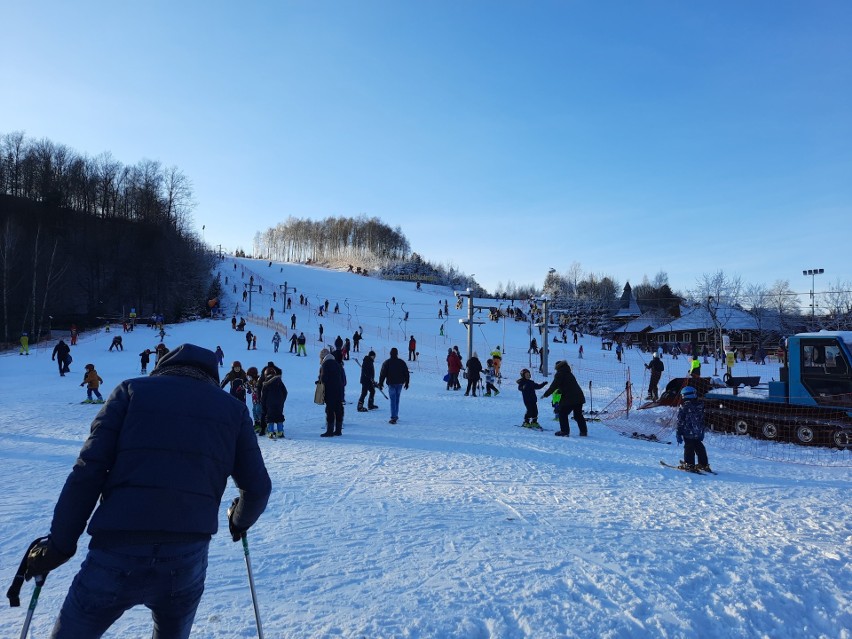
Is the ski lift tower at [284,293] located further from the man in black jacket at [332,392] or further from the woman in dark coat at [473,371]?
the man in black jacket at [332,392]

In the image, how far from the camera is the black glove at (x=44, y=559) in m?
2.19

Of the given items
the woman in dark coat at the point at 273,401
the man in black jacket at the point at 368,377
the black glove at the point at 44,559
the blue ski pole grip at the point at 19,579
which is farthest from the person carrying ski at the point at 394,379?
the black glove at the point at 44,559

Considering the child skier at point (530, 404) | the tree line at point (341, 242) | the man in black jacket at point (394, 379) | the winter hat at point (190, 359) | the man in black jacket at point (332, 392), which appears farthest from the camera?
the tree line at point (341, 242)

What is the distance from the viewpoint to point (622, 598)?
3.90m

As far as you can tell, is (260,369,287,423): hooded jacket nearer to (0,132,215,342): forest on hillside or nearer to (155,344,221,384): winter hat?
(155,344,221,384): winter hat

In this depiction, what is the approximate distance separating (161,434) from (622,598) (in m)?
3.38

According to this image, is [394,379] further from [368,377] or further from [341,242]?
[341,242]

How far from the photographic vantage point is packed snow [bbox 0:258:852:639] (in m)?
3.61

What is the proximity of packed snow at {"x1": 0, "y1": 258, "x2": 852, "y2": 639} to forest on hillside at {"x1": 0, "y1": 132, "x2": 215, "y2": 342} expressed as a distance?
129ft

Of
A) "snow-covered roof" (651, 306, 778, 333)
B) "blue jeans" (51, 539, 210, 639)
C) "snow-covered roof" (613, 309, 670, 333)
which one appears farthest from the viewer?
"snow-covered roof" (613, 309, 670, 333)

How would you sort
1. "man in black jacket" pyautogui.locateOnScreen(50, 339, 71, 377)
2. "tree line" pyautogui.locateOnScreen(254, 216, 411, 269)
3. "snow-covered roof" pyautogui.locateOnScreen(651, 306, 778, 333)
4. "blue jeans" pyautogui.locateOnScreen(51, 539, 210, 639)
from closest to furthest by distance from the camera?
"blue jeans" pyautogui.locateOnScreen(51, 539, 210, 639) → "man in black jacket" pyautogui.locateOnScreen(50, 339, 71, 377) → "snow-covered roof" pyautogui.locateOnScreen(651, 306, 778, 333) → "tree line" pyautogui.locateOnScreen(254, 216, 411, 269)

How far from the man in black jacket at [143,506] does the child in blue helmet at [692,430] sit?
7.71 metres

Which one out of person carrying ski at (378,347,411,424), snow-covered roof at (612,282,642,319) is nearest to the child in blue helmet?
person carrying ski at (378,347,411,424)

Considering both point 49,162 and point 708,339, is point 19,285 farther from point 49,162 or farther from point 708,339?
point 708,339
